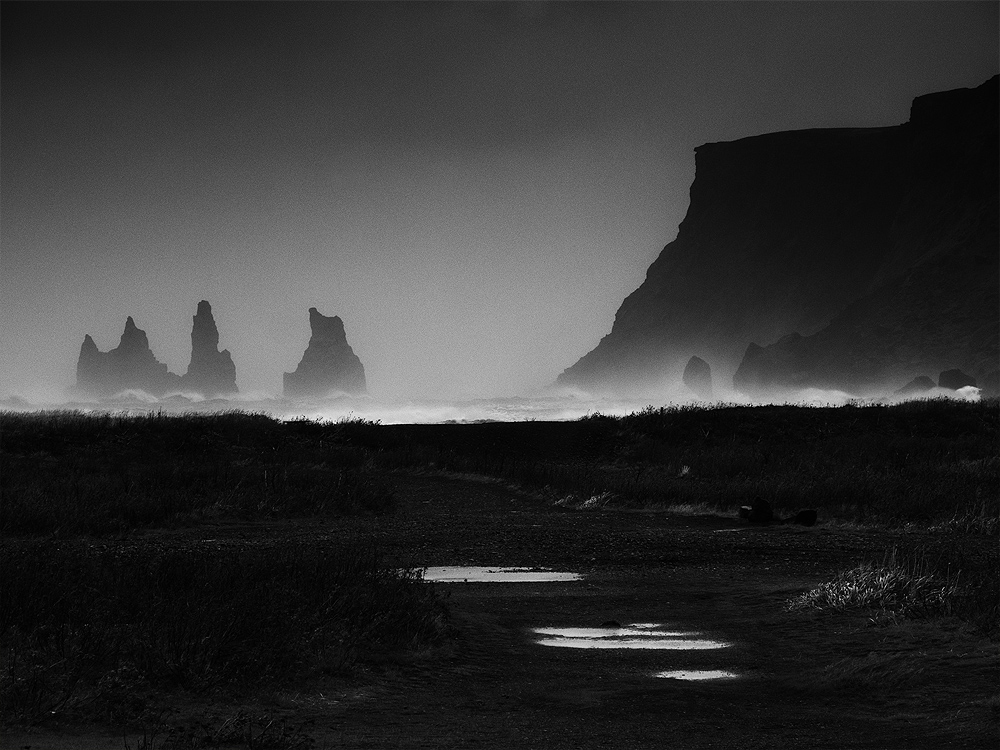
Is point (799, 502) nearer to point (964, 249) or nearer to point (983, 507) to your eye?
point (983, 507)

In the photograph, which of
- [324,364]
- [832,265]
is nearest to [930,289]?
[832,265]

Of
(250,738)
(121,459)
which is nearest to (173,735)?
(250,738)

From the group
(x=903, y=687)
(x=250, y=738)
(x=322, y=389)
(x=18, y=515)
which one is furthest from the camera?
(x=322, y=389)

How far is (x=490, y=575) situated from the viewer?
1508 cm

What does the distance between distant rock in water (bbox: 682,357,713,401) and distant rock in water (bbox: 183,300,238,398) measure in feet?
267

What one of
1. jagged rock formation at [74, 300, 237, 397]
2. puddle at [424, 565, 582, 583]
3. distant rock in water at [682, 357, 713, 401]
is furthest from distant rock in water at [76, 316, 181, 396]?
puddle at [424, 565, 582, 583]

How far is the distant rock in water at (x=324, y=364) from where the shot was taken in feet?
576

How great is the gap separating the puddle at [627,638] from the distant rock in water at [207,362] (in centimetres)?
17796

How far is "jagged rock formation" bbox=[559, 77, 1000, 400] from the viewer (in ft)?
386

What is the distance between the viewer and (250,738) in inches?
258

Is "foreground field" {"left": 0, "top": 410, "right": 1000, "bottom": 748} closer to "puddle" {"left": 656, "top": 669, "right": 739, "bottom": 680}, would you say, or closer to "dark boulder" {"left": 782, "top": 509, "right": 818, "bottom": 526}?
"puddle" {"left": 656, "top": 669, "right": 739, "bottom": 680}

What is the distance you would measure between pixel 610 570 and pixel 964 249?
113 meters

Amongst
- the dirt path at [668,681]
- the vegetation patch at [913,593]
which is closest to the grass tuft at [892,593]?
the vegetation patch at [913,593]

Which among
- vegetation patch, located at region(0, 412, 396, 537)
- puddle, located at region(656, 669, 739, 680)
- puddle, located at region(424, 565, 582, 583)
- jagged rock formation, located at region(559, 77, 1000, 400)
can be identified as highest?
jagged rock formation, located at region(559, 77, 1000, 400)
